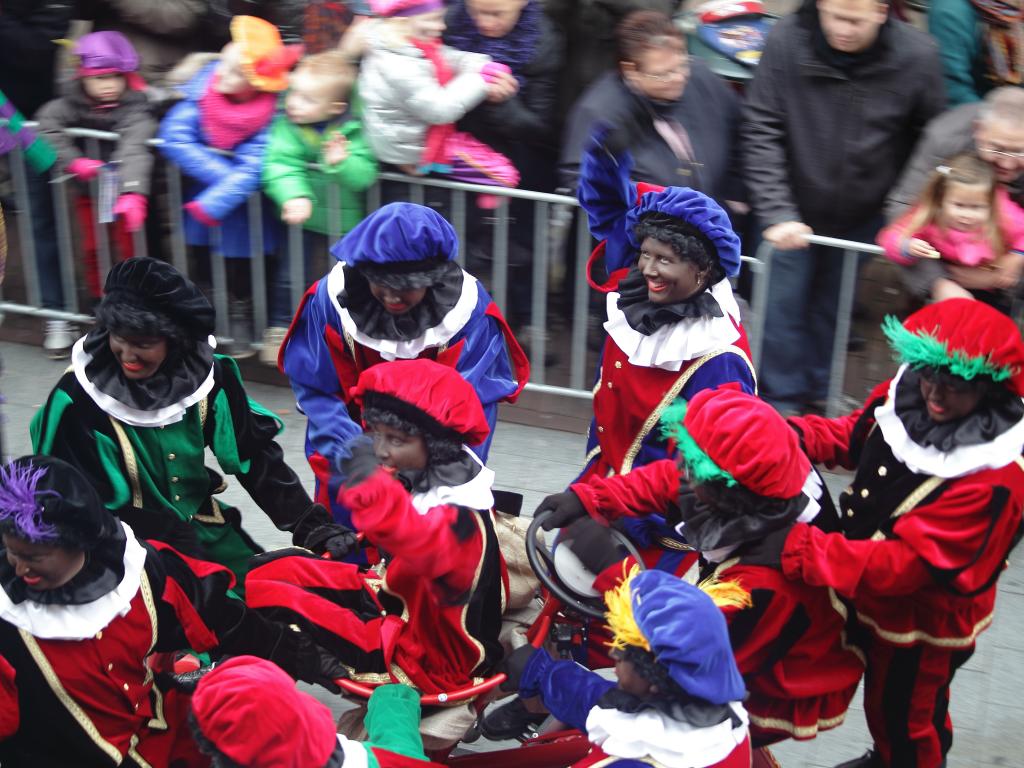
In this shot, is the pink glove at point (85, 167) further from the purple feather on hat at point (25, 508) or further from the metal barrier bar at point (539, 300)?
the purple feather on hat at point (25, 508)

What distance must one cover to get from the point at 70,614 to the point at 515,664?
1.23 meters

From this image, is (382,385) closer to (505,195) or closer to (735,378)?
(735,378)

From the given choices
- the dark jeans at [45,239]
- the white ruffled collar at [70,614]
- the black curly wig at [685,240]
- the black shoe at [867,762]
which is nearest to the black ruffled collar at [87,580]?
the white ruffled collar at [70,614]

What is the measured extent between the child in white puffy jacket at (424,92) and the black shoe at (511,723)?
9.02 ft

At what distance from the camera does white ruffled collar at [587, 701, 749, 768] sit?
9.70 feet

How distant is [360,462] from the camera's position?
3.38m

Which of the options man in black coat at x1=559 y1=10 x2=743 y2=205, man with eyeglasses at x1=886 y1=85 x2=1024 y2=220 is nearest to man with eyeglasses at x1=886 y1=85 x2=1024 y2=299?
man with eyeglasses at x1=886 y1=85 x2=1024 y2=220

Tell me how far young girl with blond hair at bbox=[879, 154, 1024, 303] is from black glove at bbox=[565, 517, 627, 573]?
201 cm

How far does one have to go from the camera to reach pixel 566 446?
6.40 meters

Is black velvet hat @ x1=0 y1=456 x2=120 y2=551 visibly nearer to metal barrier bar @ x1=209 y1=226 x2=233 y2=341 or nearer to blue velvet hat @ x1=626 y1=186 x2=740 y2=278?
blue velvet hat @ x1=626 y1=186 x2=740 y2=278

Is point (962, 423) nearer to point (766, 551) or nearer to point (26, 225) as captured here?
point (766, 551)

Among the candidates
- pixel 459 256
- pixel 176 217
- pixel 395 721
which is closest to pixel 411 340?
pixel 395 721

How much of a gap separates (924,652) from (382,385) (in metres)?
1.74

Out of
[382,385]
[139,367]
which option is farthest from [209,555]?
[382,385]
